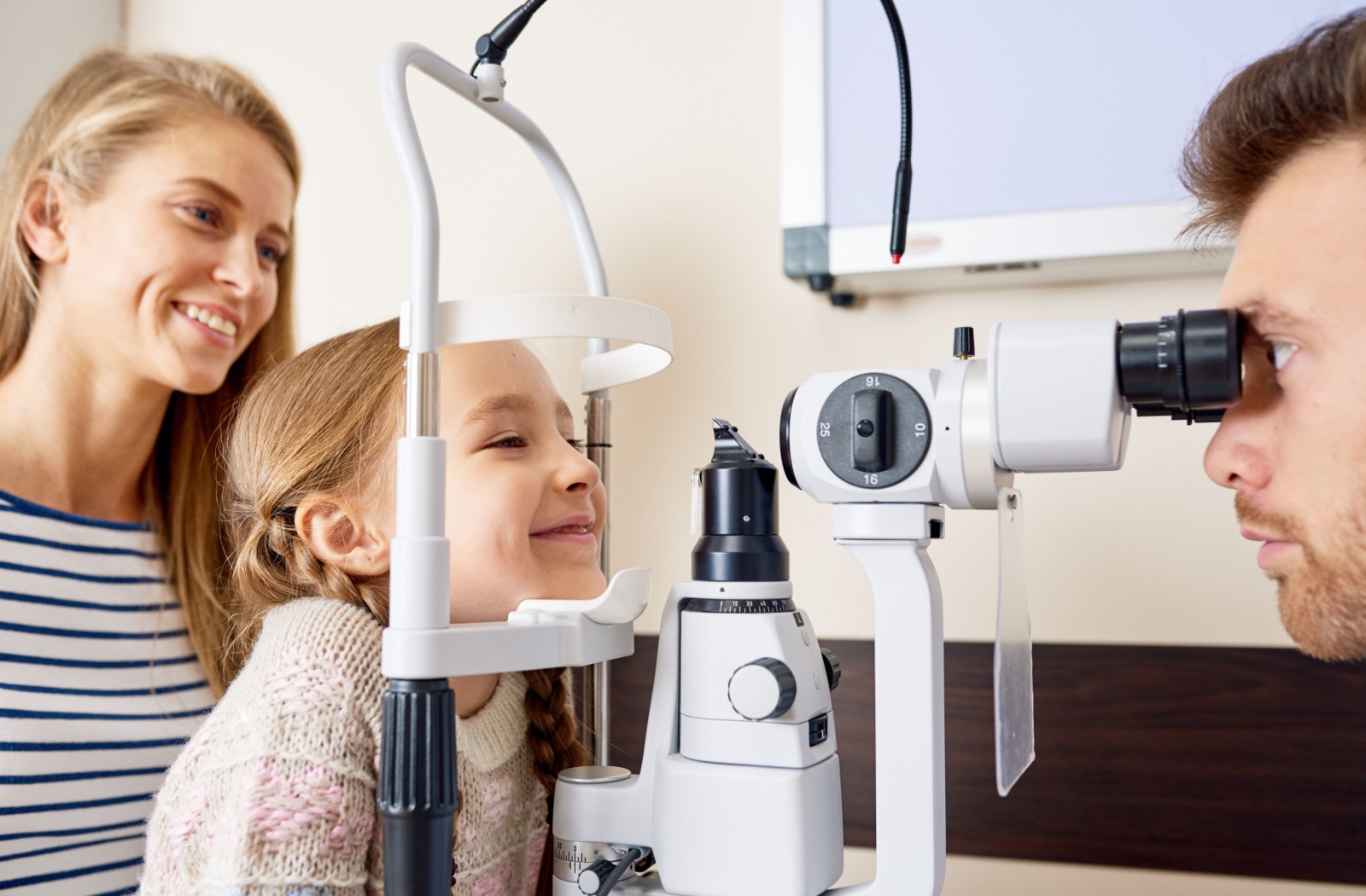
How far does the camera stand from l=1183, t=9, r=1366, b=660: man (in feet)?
2.03

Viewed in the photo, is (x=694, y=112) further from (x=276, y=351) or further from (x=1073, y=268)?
(x=276, y=351)

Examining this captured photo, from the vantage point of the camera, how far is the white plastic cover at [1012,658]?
2.05 ft

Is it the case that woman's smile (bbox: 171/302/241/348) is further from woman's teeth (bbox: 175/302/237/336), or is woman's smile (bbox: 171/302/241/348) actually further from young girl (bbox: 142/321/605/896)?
young girl (bbox: 142/321/605/896)

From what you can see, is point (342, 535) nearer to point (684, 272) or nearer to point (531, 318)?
point (531, 318)

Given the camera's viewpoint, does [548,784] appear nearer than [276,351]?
Yes

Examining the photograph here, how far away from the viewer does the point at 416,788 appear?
573 millimetres

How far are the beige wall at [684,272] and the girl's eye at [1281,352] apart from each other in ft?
1.33

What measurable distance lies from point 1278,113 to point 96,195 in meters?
1.15

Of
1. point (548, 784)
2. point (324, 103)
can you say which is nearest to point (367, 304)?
point (324, 103)

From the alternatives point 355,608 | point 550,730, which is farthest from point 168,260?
point 550,730

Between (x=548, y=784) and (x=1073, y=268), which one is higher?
(x=1073, y=268)

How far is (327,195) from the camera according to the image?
136 cm

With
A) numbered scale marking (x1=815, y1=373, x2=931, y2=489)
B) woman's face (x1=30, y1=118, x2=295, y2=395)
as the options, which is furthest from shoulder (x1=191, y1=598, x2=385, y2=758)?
woman's face (x1=30, y1=118, x2=295, y2=395)

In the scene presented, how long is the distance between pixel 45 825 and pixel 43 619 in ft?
0.70
